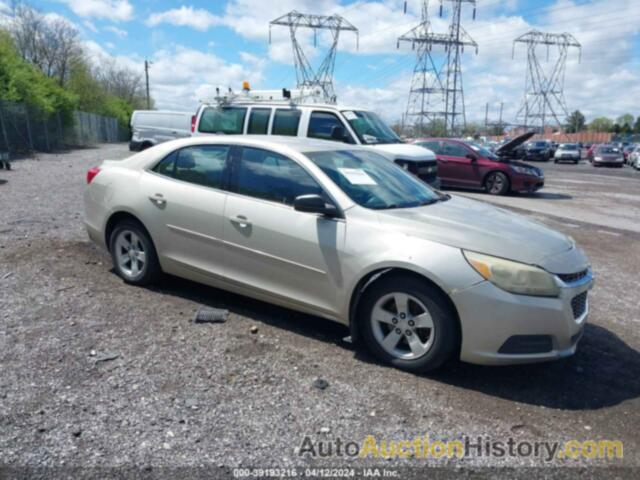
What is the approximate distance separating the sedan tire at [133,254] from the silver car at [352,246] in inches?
0.6

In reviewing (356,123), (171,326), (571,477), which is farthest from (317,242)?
(356,123)

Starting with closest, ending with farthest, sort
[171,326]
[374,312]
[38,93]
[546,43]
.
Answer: [374,312] < [171,326] < [38,93] < [546,43]

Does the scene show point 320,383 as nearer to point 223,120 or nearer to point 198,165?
point 198,165

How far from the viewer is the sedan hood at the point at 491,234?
3566mm

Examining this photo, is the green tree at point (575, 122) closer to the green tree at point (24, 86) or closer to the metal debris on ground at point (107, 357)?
the green tree at point (24, 86)

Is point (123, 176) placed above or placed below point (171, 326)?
above

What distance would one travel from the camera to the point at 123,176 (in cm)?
528

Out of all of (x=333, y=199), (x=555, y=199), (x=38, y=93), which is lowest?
(x=555, y=199)

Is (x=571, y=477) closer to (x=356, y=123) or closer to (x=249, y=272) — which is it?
(x=249, y=272)

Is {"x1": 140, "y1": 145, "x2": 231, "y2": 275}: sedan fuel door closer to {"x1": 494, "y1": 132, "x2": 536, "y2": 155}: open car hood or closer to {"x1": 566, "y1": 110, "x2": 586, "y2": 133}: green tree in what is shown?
{"x1": 494, "y1": 132, "x2": 536, "y2": 155}: open car hood

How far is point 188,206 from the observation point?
474 centimetres

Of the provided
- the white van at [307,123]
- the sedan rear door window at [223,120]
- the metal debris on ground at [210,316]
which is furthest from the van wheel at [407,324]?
the sedan rear door window at [223,120]

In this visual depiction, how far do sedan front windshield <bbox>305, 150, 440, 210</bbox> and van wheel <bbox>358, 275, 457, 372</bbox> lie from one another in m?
0.74

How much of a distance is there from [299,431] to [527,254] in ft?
6.19
